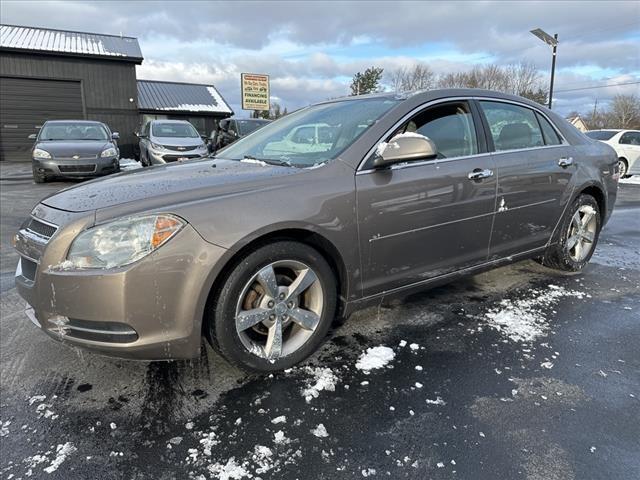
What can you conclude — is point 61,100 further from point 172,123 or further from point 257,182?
point 257,182

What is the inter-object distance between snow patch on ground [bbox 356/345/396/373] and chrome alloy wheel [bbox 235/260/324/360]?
0.36 meters

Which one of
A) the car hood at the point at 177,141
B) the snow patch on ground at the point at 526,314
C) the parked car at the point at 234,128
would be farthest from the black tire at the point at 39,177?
the snow patch on ground at the point at 526,314

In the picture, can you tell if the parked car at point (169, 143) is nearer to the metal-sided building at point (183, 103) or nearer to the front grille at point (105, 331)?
the front grille at point (105, 331)

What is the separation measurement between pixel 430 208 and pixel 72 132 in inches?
436

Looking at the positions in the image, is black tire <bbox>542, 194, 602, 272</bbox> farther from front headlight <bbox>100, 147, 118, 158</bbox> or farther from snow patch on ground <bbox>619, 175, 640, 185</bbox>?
snow patch on ground <bbox>619, 175, 640, 185</bbox>

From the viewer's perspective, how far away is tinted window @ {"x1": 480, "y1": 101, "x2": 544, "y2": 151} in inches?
140

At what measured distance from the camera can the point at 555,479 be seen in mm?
1866

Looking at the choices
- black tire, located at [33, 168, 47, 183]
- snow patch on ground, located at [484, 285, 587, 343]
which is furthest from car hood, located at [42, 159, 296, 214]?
black tire, located at [33, 168, 47, 183]

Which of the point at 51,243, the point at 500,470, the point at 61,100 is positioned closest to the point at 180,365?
the point at 51,243

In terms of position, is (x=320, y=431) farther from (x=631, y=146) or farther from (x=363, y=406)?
(x=631, y=146)

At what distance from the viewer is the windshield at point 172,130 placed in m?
13.3

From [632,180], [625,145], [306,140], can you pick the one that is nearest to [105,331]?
[306,140]

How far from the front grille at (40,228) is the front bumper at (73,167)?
8.39 meters

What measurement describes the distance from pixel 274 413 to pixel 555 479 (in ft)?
4.06
